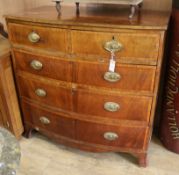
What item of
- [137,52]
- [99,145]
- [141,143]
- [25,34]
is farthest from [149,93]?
[25,34]

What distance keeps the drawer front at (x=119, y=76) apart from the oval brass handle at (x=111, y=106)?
11 centimetres

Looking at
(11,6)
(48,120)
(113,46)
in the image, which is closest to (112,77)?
(113,46)

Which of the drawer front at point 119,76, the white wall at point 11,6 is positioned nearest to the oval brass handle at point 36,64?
the drawer front at point 119,76

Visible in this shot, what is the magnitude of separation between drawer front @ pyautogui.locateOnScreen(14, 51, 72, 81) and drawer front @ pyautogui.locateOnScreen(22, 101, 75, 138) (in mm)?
287

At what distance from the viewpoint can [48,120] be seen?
1.59m

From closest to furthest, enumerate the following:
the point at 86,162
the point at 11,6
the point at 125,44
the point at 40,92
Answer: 1. the point at 125,44
2. the point at 40,92
3. the point at 86,162
4. the point at 11,6

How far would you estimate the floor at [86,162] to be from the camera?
5.00 feet

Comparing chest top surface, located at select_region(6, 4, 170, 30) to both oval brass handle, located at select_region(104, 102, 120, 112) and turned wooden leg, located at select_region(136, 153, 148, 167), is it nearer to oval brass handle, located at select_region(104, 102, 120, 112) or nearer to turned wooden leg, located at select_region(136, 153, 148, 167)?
oval brass handle, located at select_region(104, 102, 120, 112)

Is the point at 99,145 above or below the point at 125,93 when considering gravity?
below

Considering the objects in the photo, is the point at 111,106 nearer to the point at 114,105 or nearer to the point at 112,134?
the point at 114,105

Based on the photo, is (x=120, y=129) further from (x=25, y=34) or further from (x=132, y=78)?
(x=25, y=34)

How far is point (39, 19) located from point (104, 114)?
0.66 meters

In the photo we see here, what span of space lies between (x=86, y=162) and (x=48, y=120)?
40 cm

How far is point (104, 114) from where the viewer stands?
1379mm
